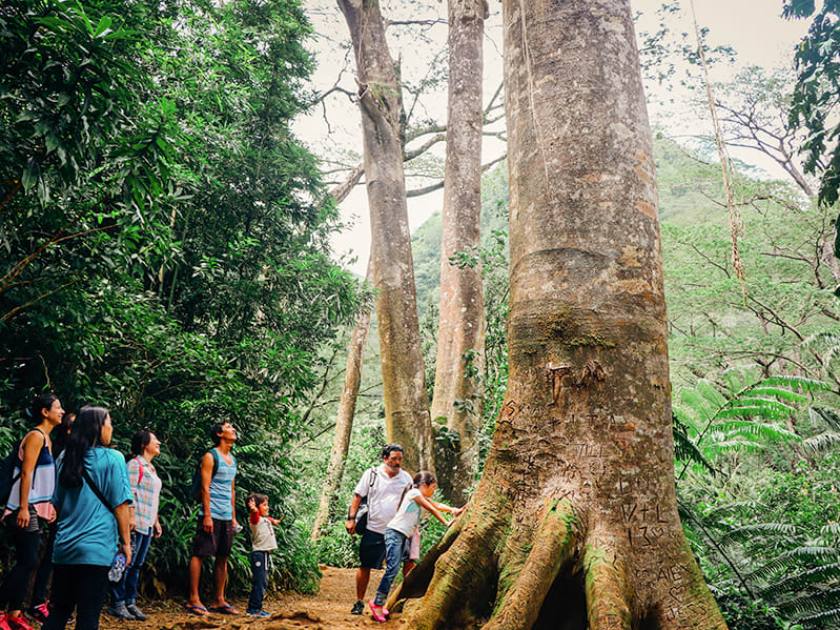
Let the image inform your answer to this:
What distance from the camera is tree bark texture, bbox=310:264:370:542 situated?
1207 centimetres

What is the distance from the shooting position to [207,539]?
17.5 feet

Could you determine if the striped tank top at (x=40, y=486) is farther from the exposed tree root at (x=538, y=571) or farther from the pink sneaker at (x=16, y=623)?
the exposed tree root at (x=538, y=571)

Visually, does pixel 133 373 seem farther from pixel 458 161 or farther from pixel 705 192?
pixel 705 192

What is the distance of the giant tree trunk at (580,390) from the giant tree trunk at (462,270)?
19.5ft

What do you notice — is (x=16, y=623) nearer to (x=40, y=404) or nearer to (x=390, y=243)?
(x=40, y=404)

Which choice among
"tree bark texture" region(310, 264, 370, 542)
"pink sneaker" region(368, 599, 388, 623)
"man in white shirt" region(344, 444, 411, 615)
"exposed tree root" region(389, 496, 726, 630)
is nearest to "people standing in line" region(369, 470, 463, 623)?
"man in white shirt" region(344, 444, 411, 615)

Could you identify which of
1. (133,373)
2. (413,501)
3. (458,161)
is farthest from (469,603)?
(458,161)

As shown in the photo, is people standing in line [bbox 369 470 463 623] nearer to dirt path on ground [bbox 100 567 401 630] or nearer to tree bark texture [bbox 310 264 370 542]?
dirt path on ground [bbox 100 567 401 630]

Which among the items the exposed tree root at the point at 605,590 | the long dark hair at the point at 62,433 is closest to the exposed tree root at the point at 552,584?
the exposed tree root at the point at 605,590

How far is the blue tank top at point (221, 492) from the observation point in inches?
214

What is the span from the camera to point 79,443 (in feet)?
10.6

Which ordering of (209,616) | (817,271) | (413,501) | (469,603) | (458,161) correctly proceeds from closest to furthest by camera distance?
(469,603), (209,616), (413,501), (458,161), (817,271)

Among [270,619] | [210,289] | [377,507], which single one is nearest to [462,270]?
[210,289]

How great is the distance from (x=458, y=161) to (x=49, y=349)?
7298mm
